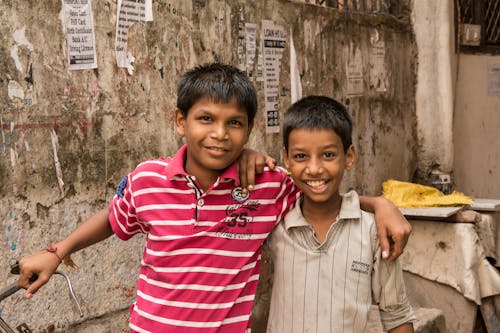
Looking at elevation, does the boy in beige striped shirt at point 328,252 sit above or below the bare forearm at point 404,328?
above

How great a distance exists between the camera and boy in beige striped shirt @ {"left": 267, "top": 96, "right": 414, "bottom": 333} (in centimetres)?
211

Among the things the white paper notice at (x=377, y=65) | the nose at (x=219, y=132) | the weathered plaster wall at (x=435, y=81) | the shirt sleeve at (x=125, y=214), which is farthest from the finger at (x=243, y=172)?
the weathered plaster wall at (x=435, y=81)

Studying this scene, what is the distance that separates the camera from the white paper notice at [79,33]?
289cm

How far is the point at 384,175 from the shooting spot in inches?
220

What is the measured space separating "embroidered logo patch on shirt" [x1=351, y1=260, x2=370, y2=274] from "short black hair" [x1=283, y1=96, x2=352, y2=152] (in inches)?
13.8

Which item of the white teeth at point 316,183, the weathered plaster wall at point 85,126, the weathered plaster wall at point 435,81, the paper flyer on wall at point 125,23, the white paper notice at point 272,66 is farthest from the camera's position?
the weathered plaster wall at point 435,81

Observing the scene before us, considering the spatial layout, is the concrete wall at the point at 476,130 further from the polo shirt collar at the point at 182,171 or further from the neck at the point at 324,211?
the polo shirt collar at the point at 182,171

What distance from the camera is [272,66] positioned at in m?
4.25

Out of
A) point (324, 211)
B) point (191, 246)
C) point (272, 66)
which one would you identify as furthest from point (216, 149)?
point (272, 66)

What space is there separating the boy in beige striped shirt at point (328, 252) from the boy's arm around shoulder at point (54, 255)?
0.57 meters

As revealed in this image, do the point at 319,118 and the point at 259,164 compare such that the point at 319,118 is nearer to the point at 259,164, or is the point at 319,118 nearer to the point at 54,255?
the point at 259,164

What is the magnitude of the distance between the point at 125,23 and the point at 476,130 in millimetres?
4357

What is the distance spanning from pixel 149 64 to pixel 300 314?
162cm

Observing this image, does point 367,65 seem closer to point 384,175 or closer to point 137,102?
point 384,175
